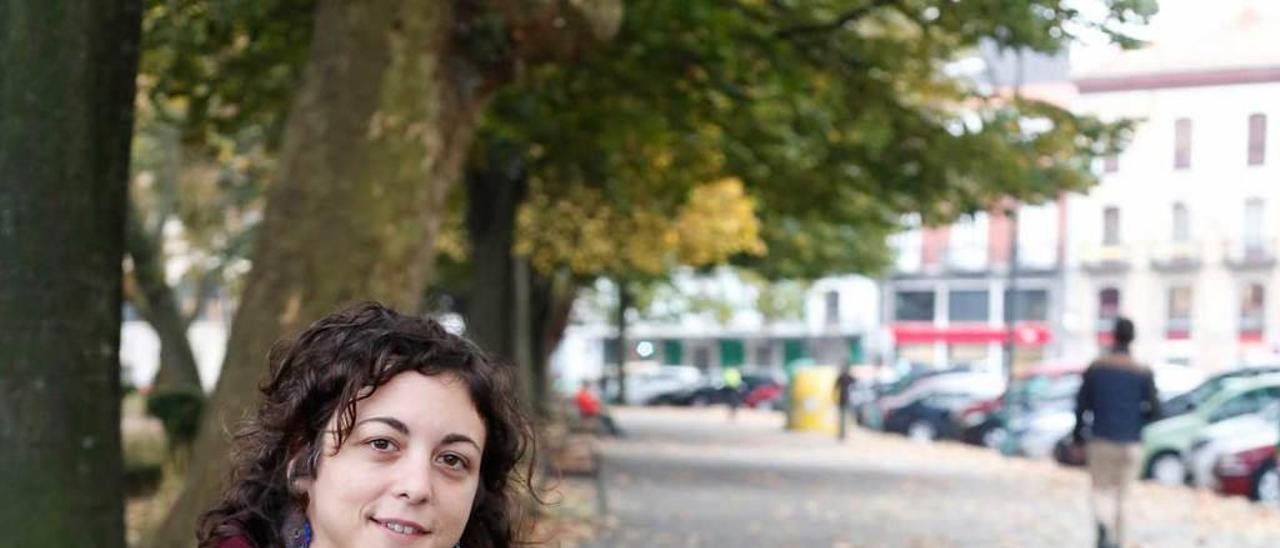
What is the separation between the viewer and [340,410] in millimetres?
2477

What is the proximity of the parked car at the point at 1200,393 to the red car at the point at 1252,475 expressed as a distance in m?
5.40

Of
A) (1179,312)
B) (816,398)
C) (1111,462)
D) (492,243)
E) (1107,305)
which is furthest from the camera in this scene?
(1107,305)

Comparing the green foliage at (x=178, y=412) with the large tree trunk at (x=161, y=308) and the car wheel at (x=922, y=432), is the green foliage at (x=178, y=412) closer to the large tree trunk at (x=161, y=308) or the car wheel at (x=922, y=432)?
the large tree trunk at (x=161, y=308)

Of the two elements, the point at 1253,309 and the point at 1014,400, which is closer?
the point at 1014,400

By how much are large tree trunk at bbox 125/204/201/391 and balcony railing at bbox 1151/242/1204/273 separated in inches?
1132

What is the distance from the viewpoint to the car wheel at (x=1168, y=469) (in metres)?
25.8

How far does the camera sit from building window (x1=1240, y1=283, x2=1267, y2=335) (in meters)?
50.4

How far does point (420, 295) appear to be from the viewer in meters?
10.6

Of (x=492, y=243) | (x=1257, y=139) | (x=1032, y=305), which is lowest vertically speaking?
(x=492, y=243)

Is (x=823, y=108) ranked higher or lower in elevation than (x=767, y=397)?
higher

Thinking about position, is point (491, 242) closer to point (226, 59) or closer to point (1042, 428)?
point (226, 59)

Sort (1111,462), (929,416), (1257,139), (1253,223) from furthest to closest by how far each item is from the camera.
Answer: (929,416) → (1253,223) → (1257,139) → (1111,462)

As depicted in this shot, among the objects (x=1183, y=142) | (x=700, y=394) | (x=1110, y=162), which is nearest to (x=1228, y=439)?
(x=1110, y=162)

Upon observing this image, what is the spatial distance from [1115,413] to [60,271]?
811cm
